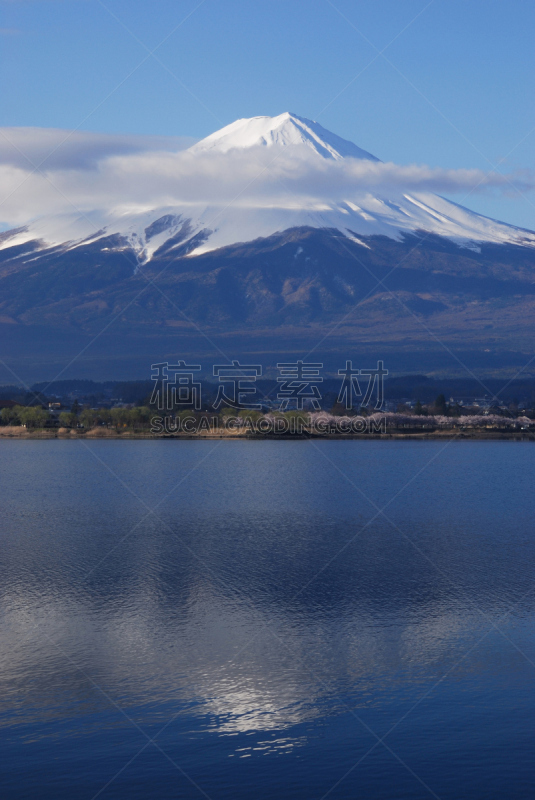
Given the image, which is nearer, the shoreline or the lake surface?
the lake surface

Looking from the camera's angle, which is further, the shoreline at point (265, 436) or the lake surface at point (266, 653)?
the shoreline at point (265, 436)

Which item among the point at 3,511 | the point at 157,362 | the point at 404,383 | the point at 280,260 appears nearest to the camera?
the point at 3,511

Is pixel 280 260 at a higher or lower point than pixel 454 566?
higher

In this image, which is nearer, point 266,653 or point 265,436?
point 266,653

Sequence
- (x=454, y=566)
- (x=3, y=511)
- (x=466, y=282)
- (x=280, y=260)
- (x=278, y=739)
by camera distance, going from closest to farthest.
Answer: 1. (x=278, y=739)
2. (x=454, y=566)
3. (x=3, y=511)
4. (x=466, y=282)
5. (x=280, y=260)

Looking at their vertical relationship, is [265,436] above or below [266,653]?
above

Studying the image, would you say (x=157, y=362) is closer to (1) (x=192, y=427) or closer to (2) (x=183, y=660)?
(1) (x=192, y=427)

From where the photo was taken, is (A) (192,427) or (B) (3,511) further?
(A) (192,427)

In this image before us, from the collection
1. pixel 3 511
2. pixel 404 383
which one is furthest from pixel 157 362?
pixel 3 511
